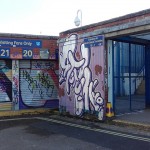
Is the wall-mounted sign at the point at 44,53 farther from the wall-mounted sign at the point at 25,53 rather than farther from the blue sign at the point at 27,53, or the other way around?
the blue sign at the point at 27,53

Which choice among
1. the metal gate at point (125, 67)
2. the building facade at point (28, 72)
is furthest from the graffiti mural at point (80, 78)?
the metal gate at point (125, 67)

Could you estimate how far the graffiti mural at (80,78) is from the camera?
12.3 metres

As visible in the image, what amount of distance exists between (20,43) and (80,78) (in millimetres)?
3819

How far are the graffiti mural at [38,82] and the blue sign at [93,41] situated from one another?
358 cm

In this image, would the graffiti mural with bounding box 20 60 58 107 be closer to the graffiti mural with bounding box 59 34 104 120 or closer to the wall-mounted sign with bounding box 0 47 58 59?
the wall-mounted sign with bounding box 0 47 58 59

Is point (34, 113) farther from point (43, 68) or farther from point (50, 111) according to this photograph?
point (43, 68)

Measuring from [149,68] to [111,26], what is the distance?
4272 mm

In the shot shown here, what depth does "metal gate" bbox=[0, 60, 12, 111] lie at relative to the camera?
14.7 m

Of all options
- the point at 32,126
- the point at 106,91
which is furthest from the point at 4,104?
the point at 106,91

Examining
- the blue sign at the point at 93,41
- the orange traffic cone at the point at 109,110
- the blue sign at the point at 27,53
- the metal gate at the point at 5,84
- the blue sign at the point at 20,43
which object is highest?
the blue sign at the point at 20,43

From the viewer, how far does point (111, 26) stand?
1180cm

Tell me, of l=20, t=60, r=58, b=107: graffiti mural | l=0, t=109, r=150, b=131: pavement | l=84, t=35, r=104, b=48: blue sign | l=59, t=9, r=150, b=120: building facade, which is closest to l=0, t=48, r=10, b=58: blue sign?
l=20, t=60, r=58, b=107: graffiti mural

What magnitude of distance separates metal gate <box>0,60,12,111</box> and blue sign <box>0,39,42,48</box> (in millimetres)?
858

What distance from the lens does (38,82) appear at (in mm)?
15539
